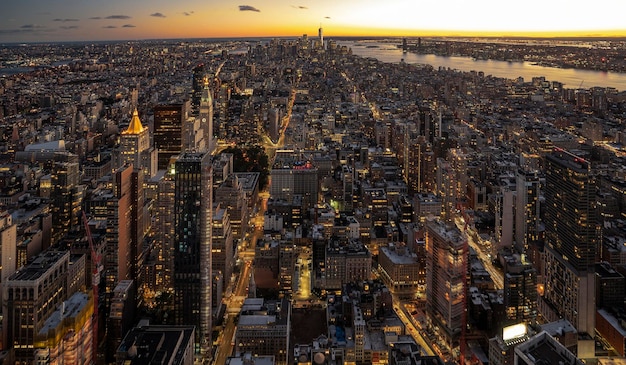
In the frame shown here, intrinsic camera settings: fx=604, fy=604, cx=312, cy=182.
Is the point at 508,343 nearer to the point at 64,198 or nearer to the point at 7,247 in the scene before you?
the point at 7,247

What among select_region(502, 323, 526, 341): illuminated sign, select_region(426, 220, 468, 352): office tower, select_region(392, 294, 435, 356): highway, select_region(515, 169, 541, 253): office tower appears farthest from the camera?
select_region(515, 169, 541, 253): office tower

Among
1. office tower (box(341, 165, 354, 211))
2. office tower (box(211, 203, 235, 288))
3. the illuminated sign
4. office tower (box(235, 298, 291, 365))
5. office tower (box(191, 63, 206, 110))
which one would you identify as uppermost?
office tower (box(191, 63, 206, 110))

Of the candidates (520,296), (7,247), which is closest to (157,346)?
(7,247)

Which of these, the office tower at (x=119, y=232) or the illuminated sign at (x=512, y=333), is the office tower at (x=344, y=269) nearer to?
the office tower at (x=119, y=232)

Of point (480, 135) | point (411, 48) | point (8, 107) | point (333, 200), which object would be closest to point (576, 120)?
point (480, 135)

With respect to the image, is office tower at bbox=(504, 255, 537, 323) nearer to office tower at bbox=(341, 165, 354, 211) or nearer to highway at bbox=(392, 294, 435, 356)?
highway at bbox=(392, 294, 435, 356)

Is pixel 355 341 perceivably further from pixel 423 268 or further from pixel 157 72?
pixel 157 72

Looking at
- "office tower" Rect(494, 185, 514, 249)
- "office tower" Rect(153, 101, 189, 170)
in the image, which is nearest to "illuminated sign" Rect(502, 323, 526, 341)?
"office tower" Rect(494, 185, 514, 249)
